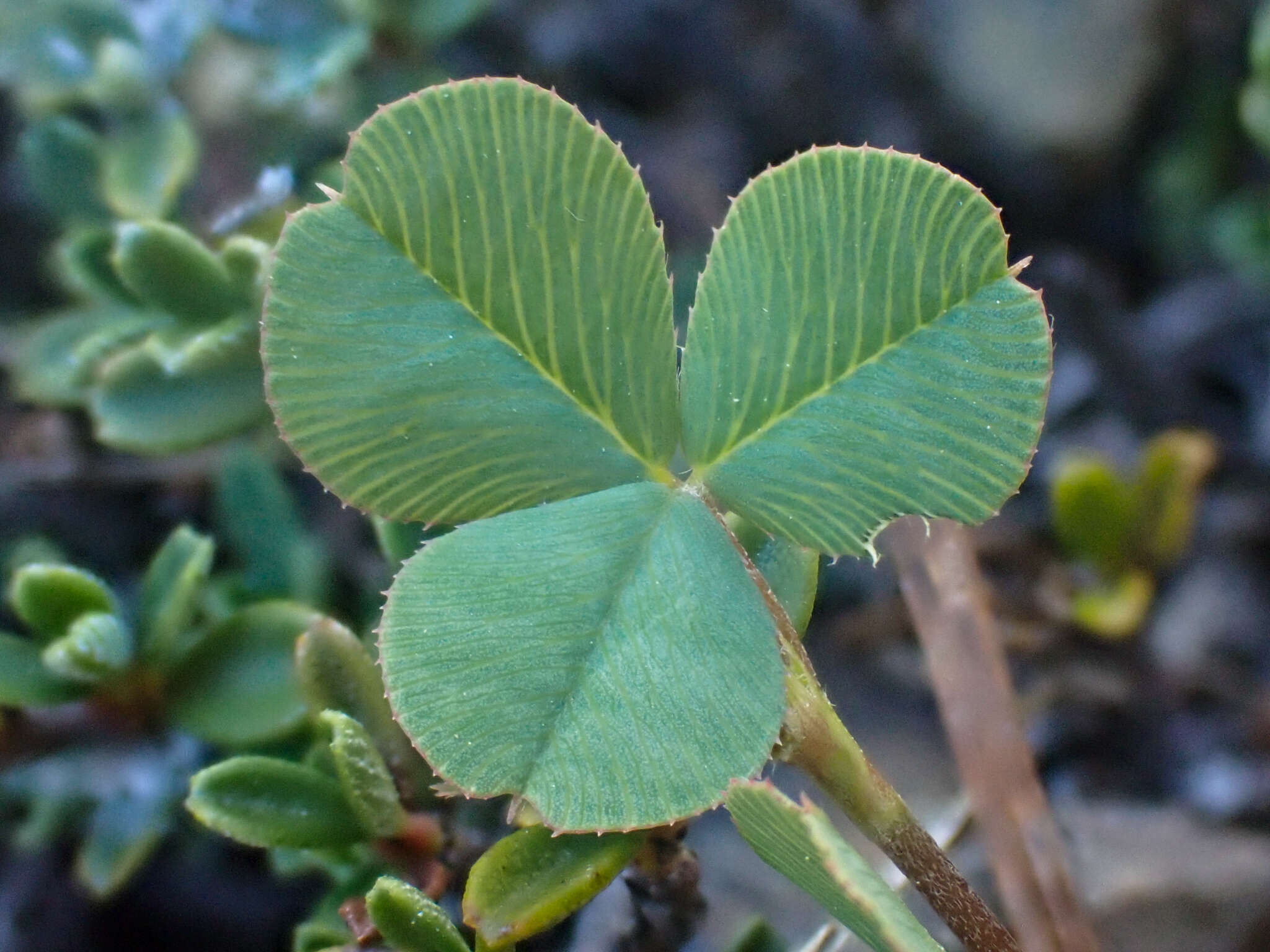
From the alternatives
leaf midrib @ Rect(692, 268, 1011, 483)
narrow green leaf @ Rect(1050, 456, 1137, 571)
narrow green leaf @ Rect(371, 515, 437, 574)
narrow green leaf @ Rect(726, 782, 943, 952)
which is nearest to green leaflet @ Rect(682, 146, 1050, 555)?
leaf midrib @ Rect(692, 268, 1011, 483)

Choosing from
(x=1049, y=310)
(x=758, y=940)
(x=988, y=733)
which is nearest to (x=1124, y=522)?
(x=1049, y=310)

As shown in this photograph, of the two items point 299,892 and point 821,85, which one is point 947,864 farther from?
point 821,85

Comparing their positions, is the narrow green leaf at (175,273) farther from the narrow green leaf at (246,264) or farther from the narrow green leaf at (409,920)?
the narrow green leaf at (409,920)

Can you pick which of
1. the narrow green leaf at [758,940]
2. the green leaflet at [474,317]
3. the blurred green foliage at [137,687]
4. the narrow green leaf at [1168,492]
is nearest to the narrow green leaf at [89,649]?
the blurred green foliage at [137,687]

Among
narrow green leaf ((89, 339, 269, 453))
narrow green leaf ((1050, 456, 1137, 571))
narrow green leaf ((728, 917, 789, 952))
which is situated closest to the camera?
narrow green leaf ((728, 917, 789, 952))

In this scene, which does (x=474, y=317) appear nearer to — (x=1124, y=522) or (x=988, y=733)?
(x=988, y=733)

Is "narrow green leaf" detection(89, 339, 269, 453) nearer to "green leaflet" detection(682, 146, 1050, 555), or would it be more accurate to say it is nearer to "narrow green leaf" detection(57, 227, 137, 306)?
"narrow green leaf" detection(57, 227, 137, 306)

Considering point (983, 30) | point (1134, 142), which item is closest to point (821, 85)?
point (983, 30)
